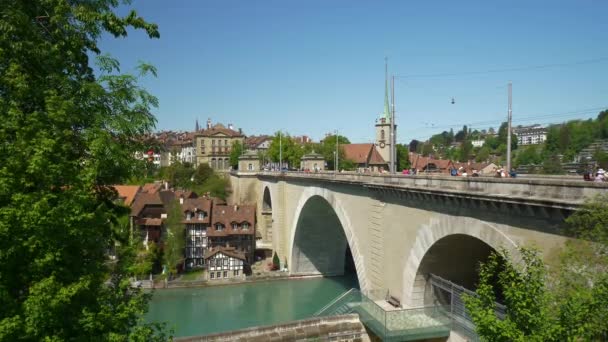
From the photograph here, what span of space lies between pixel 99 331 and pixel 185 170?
221ft

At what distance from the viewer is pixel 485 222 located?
440 inches

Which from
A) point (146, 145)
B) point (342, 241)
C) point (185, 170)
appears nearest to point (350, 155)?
point (185, 170)

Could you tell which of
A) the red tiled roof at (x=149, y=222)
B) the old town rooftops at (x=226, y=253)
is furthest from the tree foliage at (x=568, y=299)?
the red tiled roof at (x=149, y=222)

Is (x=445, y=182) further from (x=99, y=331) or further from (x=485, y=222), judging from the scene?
(x=99, y=331)

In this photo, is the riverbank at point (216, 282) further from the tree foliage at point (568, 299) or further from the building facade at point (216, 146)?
the building facade at point (216, 146)

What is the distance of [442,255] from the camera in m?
14.2

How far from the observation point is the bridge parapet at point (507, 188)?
8.45 meters

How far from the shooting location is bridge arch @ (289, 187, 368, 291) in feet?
112

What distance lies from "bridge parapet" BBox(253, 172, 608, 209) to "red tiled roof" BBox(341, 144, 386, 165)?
177 feet

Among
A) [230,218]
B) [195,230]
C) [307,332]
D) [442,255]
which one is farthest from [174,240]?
[442,255]

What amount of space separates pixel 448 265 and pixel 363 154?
58.6 m

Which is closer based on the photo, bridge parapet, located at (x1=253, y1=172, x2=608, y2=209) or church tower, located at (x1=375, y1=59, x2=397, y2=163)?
bridge parapet, located at (x1=253, y1=172, x2=608, y2=209)

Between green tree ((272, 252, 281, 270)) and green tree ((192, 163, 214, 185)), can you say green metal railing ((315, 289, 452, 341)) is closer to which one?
green tree ((272, 252, 281, 270))

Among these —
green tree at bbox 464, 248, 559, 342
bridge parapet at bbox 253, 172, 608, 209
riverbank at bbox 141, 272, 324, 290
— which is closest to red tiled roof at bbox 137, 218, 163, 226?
riverbank at bbox 141, 272, 324, 290
